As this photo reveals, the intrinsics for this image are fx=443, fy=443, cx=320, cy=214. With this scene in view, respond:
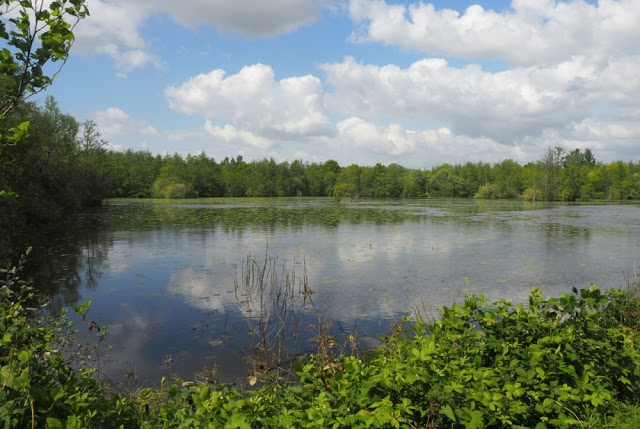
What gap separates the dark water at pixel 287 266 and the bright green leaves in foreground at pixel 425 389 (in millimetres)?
2957

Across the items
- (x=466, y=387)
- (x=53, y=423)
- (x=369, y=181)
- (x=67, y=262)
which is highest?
(x=369, y=181)

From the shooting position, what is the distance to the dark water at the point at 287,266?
282 inches

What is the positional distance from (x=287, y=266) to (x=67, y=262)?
6903 mm

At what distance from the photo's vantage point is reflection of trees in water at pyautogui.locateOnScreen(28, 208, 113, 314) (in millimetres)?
10031

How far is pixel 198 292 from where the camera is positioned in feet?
32.8

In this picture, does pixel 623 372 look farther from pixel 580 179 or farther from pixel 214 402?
pixel 580 179

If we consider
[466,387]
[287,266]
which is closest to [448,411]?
[466,387]

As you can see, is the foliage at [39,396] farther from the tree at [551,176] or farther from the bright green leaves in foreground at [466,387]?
the tree at [551,176]

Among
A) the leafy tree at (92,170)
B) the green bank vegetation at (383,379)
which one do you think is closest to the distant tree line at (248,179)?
the leafy tree at (92,170)

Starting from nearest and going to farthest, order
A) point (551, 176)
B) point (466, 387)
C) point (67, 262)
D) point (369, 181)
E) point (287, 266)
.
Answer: point (466, 387), point (287, 266), point (67, 262), point (551, 176), point (369, 181)

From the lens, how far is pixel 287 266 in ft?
41.2

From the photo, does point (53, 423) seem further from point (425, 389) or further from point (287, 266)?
point (287, 266)

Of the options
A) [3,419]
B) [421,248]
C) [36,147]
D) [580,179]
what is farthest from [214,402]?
[580,179]

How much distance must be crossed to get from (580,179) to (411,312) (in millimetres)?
76892
